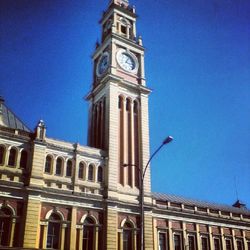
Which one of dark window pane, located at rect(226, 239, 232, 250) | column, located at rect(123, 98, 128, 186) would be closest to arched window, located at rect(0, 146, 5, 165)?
column, located at rect(123, 98, 128, 186)

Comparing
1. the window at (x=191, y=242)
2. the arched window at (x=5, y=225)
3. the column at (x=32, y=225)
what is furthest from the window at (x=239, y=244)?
the arched window at (x=5, y=225)

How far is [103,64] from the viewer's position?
49.5 meters

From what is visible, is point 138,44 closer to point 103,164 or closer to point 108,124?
point 108,124

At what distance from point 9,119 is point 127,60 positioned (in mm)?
19383

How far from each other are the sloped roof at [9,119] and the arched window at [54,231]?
33.8 feet

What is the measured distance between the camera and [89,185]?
3741 cm

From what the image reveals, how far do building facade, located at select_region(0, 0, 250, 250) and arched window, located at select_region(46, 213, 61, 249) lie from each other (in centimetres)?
9

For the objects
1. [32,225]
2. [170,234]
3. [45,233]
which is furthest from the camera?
[170,234]

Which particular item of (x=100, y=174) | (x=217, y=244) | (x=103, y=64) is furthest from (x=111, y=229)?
(x=103, y=64)

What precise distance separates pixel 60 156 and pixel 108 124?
7.82 m

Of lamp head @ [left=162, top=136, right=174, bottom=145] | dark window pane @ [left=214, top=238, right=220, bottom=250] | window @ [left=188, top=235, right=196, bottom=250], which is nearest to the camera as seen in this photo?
lamp head @ [left=162, top=136, right=174, bottom=145]

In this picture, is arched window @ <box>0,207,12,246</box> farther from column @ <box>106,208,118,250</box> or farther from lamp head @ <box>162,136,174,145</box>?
lamp head @ <box>162,136,174,145</box>

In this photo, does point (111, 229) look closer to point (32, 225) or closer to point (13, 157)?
point (32, 225)

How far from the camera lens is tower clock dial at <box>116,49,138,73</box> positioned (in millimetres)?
47906
